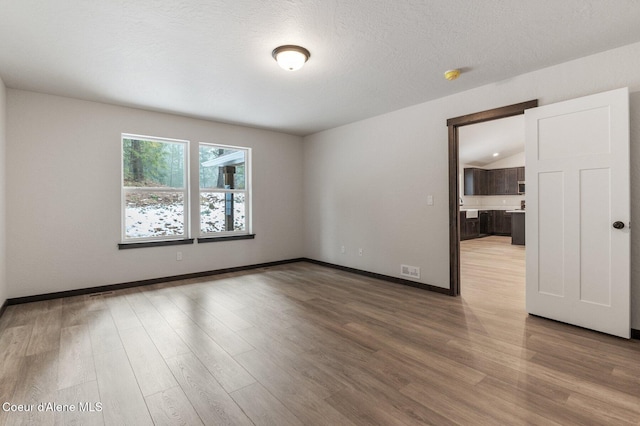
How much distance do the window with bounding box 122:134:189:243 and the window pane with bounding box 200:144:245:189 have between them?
0.98 feet

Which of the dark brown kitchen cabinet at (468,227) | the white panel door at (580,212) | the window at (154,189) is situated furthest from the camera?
the dark brown kitchen cabinet at (468,227)

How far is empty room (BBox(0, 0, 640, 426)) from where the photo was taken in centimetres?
197

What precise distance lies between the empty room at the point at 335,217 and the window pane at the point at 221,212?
0.13ft

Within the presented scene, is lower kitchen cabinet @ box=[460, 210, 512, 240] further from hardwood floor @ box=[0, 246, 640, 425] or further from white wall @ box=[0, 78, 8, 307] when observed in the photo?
white wall @ box=[0, 78, 8, 307]

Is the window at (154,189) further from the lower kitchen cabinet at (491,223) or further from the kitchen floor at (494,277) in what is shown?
the lower kitchen cabinet at (491,223)

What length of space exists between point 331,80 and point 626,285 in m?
3.24

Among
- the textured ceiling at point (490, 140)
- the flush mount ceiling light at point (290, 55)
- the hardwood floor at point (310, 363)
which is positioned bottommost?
the hardwood floor at point (310, 363)

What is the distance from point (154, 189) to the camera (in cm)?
459

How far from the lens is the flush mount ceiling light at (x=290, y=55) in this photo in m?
2.67

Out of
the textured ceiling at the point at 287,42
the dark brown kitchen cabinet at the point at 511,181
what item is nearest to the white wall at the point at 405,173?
the textured ceiling at the point at 287,42

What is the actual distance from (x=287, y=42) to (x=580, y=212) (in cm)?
296

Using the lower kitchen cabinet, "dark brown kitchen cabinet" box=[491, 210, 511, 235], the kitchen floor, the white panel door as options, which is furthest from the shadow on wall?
"dark brown kitchen cabinet" box=[491, 210, 511, 235]

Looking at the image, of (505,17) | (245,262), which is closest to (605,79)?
(505,17)

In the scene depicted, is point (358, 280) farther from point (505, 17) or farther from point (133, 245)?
point (505, 17)
